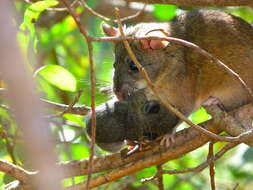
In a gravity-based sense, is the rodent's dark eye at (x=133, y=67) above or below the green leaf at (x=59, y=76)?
below

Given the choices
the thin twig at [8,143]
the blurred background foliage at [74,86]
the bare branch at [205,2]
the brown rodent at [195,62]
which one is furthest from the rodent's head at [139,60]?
the thin twig at [8,143]

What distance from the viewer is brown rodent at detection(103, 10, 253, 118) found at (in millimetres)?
3916

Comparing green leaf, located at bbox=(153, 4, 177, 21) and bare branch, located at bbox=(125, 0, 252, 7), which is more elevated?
bare branch, located at bbox=(125, 0, 252, 7)

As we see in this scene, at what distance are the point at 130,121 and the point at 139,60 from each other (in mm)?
651

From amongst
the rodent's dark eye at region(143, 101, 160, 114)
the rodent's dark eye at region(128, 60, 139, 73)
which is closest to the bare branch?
the rodent's dark eye at region(128, 60, 139, 73)

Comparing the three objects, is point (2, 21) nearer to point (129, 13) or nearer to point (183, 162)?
point (183, 162)

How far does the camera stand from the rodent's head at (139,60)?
12.2 ft

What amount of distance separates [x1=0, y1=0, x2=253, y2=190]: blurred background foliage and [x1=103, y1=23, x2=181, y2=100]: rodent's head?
1.08ft

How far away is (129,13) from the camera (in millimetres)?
5531

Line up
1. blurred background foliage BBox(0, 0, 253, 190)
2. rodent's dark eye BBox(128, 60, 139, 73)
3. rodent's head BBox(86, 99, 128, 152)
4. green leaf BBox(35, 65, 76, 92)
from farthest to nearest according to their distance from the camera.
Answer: rodent's dark eye BBox(128, 60, 139, 73) → rodent's head BBox(86, 99, 128, 152) → blurred background foliage BBox(0, 0, 253, 190) → green leaf BBox(35, 65, 76, 92)

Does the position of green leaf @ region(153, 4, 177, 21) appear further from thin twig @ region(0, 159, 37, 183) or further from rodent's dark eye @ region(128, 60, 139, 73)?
thin twig @ region(0, 159, 37, 183)

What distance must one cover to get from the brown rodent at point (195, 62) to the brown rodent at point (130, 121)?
119 millimetres

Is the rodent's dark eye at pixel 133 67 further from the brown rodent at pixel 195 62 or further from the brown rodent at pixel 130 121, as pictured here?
the brown rodent at pixel 130 121

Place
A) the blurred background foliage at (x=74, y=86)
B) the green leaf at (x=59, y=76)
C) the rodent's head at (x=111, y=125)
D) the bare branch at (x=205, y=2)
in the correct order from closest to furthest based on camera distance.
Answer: the bare branch at (x=205, y=2), the green leaf at (x=59, y=76), the blurred background foliage at (x=74, y=86), the rodent's head at (x=111, y=125)
